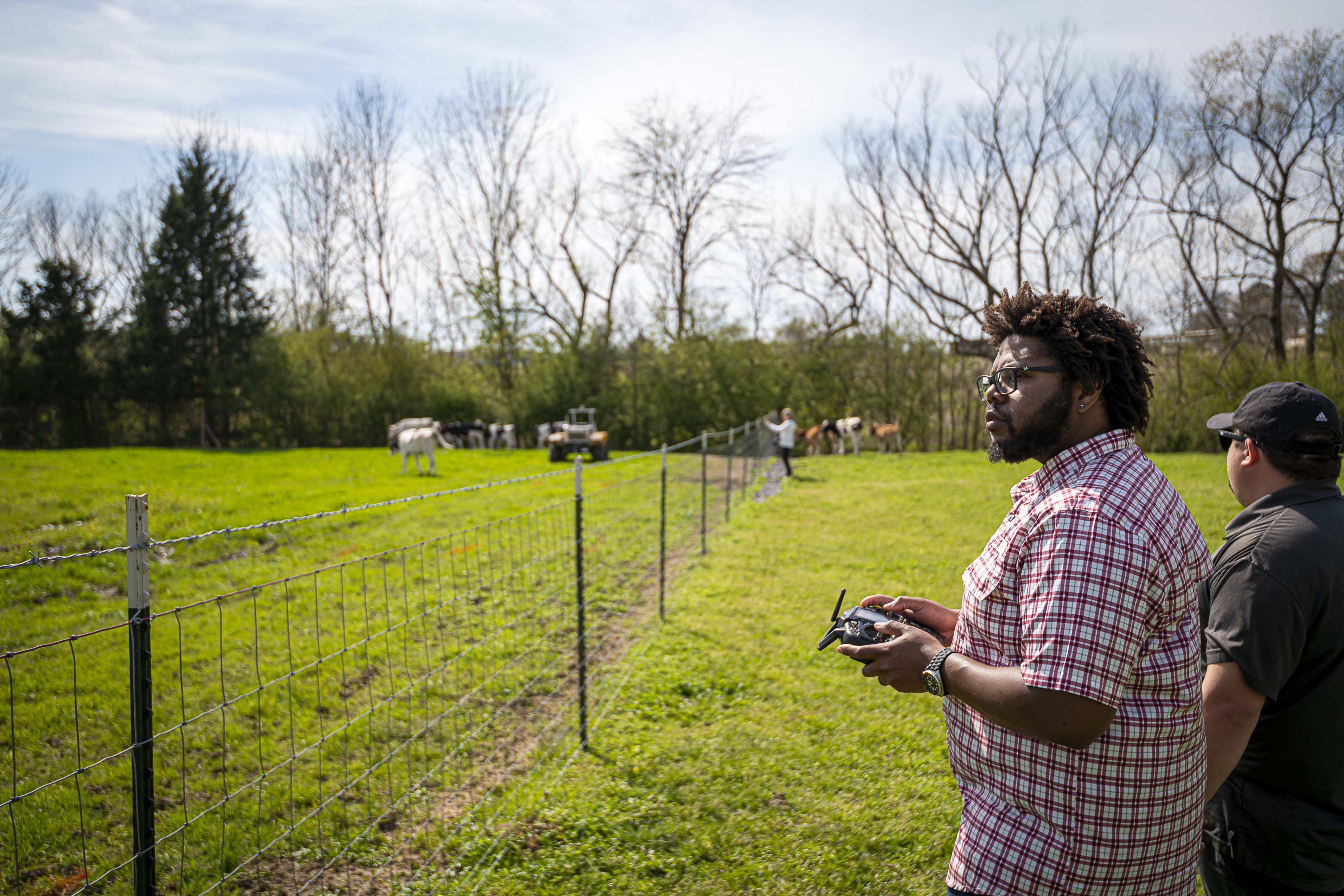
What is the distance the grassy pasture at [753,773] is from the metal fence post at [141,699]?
1.52 meters

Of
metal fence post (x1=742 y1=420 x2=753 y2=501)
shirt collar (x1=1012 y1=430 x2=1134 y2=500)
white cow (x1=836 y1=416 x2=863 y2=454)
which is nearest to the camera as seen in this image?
shirt collar (x1=1012 y1=430 x2=1134 y2=500)

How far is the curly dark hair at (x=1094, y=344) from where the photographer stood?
146 centimetres

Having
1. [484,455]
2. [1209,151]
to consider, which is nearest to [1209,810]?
[484,455]

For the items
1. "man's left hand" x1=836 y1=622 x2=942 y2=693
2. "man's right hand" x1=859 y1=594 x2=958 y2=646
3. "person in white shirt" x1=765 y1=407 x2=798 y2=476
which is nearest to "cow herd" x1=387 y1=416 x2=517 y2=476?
"person in white shirt" x1=765 y1=407 x2=798 y2=476

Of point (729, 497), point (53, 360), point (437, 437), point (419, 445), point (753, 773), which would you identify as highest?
point (53, 360)

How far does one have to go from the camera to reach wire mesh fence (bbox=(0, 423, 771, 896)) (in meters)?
2.74

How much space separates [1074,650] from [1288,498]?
1.03 m

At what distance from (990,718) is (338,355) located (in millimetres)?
31174

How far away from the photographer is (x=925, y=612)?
1794 mm

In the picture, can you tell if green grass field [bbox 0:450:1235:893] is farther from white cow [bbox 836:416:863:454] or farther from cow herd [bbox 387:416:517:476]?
white cow [bbox 836:416:863:454]

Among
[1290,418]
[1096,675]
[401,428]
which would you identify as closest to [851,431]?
[401,428]

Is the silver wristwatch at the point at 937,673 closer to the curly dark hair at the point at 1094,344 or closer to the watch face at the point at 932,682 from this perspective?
the watch face at the point at 932,682

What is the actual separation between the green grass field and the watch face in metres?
1.95

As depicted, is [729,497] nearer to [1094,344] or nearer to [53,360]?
[1094,344]
